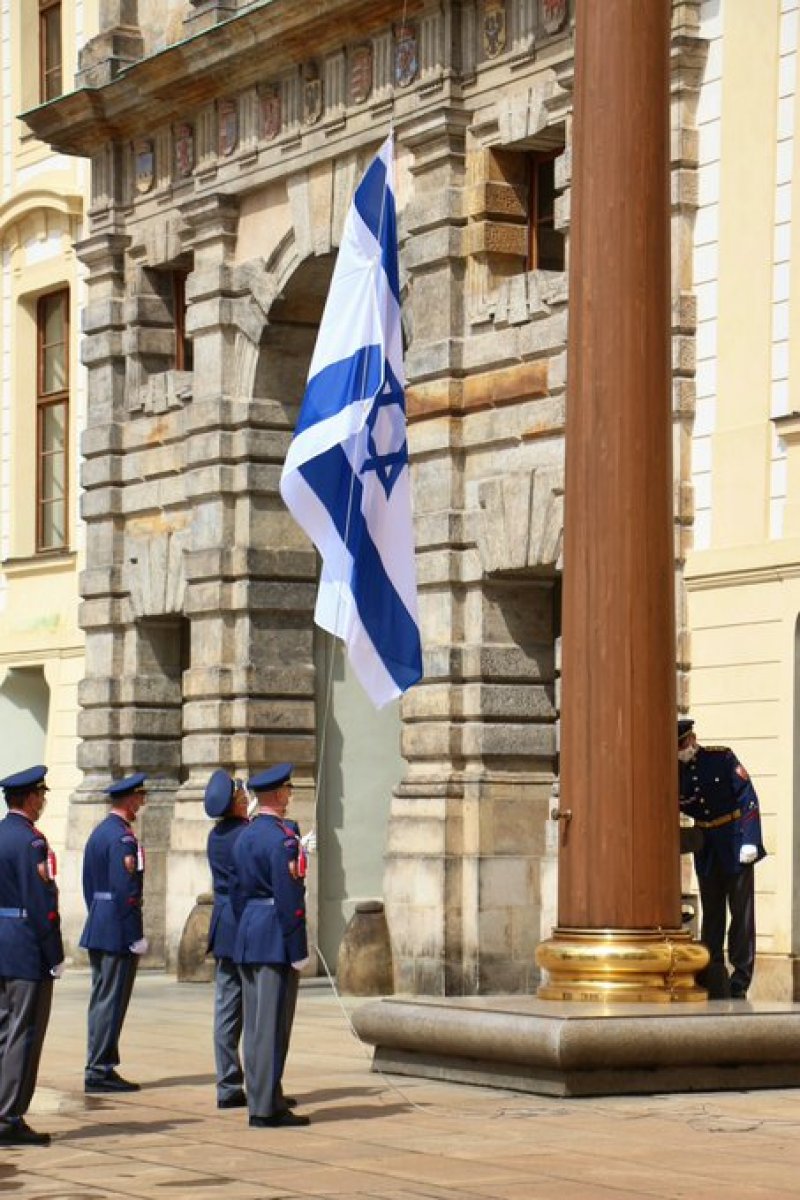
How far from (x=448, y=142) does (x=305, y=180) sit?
7.47 feet

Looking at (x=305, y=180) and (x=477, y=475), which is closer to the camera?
(x=477, y=475)

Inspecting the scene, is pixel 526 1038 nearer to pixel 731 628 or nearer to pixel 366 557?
pixel 366 557

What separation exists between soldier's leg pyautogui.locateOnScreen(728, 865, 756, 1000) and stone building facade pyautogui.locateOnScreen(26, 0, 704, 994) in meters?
3.62

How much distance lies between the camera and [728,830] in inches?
707

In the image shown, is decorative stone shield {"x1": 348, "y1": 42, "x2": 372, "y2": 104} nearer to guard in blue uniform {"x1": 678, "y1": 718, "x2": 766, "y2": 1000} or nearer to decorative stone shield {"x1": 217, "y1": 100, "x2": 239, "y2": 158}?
decorative stone shield {"x1": 217, "y1": 100, "x2": 239, "y2": 158}

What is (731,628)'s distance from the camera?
803 inches

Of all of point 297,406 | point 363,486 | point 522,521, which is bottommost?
point 363,486

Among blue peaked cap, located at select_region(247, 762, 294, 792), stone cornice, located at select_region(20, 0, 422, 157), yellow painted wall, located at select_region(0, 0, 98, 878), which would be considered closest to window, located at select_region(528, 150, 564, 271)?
stone cornice, located at select_region(20, 0, 422, 157)

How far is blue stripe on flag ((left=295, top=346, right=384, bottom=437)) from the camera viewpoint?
16.1m

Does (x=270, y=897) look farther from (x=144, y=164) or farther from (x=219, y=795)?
(x=144, y=164)

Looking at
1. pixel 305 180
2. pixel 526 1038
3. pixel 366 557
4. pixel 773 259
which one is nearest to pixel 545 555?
pixel 773 259

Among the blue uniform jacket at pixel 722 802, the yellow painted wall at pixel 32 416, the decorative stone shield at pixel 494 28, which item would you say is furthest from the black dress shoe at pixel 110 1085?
the yellow painted wall at pixel 32 416

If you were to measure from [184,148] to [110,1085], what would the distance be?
13248 millimetres

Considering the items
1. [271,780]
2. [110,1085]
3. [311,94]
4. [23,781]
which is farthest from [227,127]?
[23,781]
